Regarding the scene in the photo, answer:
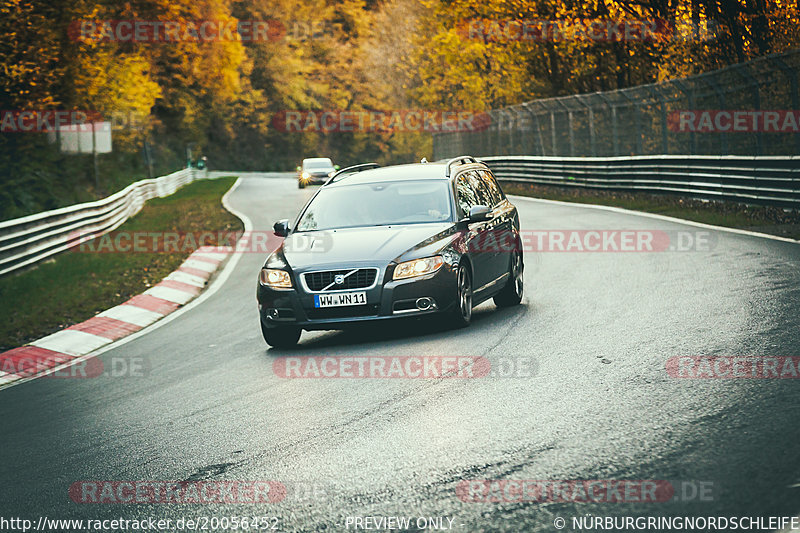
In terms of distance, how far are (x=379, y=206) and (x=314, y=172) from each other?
4089cm

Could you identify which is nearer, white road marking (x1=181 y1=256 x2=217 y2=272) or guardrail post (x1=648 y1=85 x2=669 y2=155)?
white road marking (x1=181 y1=256 x2=217 y2=272)

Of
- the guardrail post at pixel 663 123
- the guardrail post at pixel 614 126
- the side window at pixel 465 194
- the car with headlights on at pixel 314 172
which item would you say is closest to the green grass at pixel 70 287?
the side window at pixel 465 194

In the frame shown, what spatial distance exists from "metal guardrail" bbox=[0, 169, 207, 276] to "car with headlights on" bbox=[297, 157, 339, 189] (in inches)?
696

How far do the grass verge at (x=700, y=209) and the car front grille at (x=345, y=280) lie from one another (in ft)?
27.1

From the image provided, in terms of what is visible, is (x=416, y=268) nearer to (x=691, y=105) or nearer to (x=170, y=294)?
(x=170, y=294)

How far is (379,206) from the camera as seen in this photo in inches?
439

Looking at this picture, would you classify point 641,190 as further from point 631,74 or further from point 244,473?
point 244,473

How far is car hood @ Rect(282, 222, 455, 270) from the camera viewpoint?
32.7 ft

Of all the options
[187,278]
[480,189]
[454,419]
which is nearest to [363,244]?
[480,189]

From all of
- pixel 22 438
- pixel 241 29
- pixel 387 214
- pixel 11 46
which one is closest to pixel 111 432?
pixel 22 438

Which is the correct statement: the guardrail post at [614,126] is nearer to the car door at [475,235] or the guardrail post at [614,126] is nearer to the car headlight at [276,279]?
the car door at [475,235]

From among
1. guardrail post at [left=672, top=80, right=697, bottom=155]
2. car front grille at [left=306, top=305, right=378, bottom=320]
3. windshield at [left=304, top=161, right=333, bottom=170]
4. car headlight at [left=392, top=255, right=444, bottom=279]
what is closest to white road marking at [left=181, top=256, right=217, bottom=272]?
car front grille at [left=306, top=305, right=378, bottom=320]

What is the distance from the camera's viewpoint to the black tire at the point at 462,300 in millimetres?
10094

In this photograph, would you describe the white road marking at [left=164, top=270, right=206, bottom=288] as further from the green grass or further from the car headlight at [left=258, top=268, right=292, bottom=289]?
the car headlight at [left=258, top=268, right=292, bottom=289]
